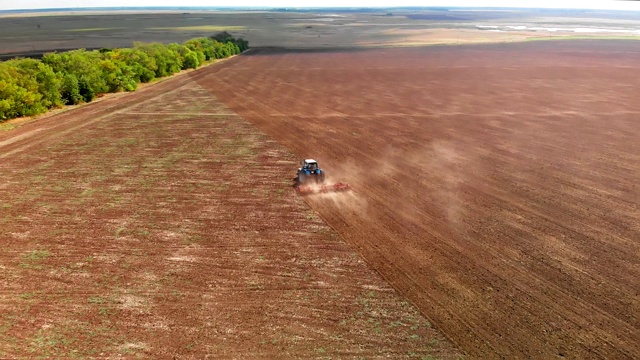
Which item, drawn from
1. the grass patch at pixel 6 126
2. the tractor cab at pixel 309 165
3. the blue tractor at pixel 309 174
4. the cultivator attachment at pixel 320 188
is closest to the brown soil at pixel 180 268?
the cultivator attachment at pixel 320 188

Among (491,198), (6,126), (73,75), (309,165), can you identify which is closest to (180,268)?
(309,165)

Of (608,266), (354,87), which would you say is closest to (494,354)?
(608,266)

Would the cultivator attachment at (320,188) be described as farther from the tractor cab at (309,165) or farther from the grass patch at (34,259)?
the grass patch at (34,259)

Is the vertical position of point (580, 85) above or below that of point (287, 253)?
above

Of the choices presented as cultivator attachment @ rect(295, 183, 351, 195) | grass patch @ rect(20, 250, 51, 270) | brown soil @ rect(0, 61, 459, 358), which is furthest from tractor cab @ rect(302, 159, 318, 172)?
grass patch @ rect(20, 250, 51, 270)

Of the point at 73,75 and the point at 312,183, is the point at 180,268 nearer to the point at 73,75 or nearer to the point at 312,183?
the point at 312,183

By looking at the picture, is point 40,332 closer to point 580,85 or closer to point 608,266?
point 608,266

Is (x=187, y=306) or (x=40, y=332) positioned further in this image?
(x=187, y=306)

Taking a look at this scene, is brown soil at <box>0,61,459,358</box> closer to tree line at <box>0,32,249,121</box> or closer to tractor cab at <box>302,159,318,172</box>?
tractor cab at <box>302,159,318,172</box>
